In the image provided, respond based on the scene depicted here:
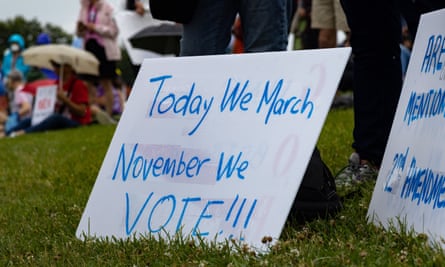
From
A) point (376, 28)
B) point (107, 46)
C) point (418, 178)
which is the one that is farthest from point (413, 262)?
point (107, 46)

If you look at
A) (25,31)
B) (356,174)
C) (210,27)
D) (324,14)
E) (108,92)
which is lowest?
(25,31)

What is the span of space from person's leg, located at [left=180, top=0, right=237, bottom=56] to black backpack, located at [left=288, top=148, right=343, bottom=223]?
629 millimetres

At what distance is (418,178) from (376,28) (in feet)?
3.60

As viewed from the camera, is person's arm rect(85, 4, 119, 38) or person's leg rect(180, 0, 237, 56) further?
person's arm rect(85, 4, 119, 38)

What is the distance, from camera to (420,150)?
228 cm

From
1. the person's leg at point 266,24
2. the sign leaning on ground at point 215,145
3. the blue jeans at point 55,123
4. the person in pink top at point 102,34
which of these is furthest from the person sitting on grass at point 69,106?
the sign leaning on ground at point 215,145

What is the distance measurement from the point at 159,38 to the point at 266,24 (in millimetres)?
7556

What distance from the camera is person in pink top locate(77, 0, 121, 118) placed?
10117 mm

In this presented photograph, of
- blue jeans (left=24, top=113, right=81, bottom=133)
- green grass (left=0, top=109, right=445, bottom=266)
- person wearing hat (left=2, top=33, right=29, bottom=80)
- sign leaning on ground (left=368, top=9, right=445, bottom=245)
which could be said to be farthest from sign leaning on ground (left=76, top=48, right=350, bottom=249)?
person wearing hat (left=2, top=33, right=29, bottom=80)

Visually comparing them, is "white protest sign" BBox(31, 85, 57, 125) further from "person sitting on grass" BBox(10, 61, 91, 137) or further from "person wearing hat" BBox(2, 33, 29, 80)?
"person wearing hat" BBox(2, 33, 29, 80)

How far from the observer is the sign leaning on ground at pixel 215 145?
2.21 metres

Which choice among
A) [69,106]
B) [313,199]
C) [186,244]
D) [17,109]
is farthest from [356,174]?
[17,109]

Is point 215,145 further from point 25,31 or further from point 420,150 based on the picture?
point 25,31

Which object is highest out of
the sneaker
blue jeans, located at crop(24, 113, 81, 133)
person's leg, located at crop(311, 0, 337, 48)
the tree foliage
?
person's leg, located at crop(311, 0, 337, 48)
